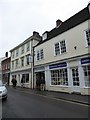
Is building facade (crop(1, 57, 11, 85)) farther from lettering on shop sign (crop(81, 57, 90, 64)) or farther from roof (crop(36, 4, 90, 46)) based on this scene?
lettering on shop sign (crop(81, 57, 90, 64))

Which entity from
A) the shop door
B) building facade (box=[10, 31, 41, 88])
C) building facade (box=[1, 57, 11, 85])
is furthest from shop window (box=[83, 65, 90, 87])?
building facade (box=[1, 57, 11, 85])

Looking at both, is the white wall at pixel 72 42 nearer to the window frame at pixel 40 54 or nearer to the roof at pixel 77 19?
the roof at pixel 77 19

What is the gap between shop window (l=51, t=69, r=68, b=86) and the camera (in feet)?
50.4

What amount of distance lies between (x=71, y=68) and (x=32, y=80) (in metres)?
9.30

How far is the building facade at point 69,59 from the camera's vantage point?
12953 millimetres

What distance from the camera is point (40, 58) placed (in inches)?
811

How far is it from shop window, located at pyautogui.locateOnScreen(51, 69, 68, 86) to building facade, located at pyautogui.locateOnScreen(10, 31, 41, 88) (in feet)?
19.5

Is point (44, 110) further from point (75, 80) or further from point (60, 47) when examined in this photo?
point (60, 47)

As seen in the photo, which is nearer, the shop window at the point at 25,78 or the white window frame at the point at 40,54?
the white window frame at the point at 40,54

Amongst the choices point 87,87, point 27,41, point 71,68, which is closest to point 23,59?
point 27,41

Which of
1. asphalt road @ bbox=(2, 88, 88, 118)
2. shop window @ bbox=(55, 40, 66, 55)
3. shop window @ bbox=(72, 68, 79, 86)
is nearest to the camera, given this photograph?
asphalt road @ bbox=(2, 88, 88, 118)

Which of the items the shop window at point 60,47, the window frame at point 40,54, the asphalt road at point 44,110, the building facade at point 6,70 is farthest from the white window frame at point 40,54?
the building facade at point 6,70

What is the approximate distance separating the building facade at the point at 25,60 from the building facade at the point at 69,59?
3.82 m

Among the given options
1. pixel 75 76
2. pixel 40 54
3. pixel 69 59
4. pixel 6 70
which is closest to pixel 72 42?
pixel 69 59
